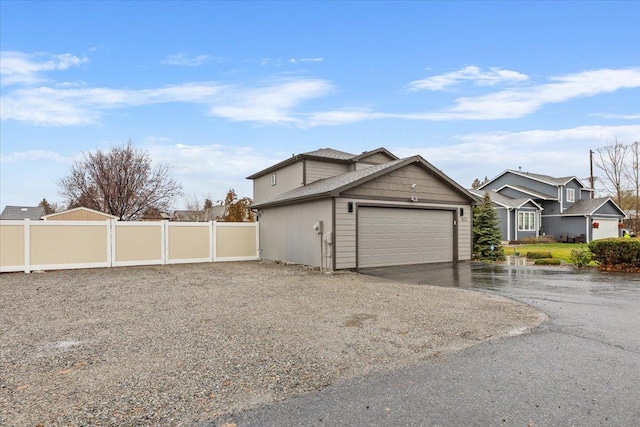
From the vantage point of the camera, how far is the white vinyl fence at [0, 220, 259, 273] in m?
12.4

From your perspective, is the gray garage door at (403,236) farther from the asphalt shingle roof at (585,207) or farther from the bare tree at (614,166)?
the bare tree at (614,166)

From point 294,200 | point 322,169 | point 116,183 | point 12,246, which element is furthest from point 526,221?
point 116,183

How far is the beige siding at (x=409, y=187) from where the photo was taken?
Answer: 12.6 meters

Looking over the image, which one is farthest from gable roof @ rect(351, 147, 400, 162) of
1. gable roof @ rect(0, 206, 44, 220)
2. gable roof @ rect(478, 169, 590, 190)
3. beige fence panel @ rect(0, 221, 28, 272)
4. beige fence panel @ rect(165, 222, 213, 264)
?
gable roof @ rect(0, 206, 44, 220)

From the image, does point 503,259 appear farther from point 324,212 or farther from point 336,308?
point 336,308

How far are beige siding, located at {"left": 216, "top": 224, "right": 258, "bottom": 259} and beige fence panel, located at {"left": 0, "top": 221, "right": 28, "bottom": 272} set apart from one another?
662 cm

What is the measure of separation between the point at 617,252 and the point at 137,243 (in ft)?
54.3

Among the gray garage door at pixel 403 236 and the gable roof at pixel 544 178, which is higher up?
the gable roof at pixel 544 178

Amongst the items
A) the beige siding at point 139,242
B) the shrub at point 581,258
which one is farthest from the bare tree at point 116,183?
the shrub at point 581,258

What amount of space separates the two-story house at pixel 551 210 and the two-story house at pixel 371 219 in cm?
1545

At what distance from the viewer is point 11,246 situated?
480 inches

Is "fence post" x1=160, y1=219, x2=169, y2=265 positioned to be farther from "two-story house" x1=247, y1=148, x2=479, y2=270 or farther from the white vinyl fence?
"two-story house" x1=247, y1=148, x2=479, y2=270

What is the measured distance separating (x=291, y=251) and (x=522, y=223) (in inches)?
881

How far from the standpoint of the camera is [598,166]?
118 feet
